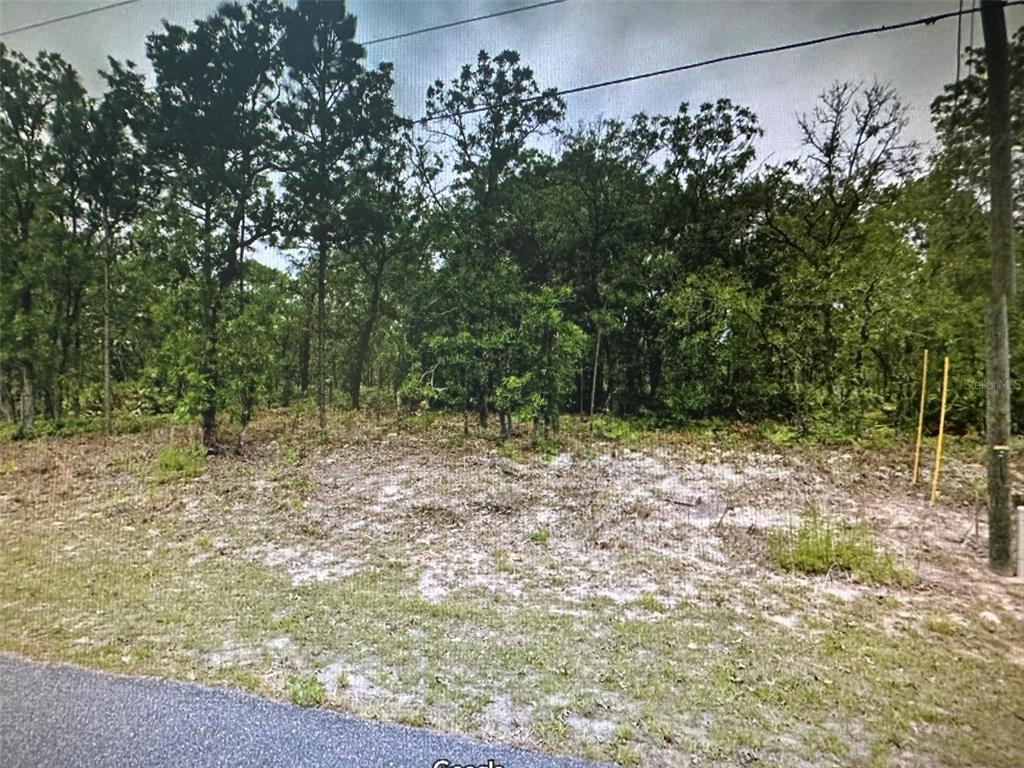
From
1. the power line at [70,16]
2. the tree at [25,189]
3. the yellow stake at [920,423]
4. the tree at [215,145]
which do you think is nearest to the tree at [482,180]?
the tree at [215,145]

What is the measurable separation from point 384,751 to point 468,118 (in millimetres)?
2717

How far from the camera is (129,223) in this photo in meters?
3.18

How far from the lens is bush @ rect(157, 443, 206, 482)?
3.31 m

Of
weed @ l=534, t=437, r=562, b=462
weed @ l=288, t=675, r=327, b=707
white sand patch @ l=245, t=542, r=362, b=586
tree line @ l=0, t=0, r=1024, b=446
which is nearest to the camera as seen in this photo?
weed @ l=288, t=675, r=327, b=707

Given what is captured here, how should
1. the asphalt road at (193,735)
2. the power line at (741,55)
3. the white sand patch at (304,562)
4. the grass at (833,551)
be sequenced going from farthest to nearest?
the white sand patch at (304,562), the grass at (833,551), the power line at (741,55), the asphalt road at (193,735)

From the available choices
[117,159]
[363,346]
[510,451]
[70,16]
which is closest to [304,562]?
[510,451]

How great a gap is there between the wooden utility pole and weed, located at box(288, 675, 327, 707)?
7.20 ft

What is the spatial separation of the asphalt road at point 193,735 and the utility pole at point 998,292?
1.61 metres

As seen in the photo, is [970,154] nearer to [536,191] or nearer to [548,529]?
[536,191]

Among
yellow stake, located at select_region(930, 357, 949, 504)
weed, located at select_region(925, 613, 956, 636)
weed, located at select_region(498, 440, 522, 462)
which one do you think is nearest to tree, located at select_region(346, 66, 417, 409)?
weed, located at select_region(498, 440, 522, 462)

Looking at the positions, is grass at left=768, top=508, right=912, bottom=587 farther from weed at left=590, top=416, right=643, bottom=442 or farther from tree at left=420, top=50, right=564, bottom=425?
tree at left=420, top=50, right=564, bottom=425

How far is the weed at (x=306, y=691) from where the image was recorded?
146 centimetres

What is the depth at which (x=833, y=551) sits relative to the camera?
199 centimetres

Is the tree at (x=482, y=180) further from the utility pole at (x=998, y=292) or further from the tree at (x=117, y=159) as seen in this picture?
the tree at (x=117, y=159)
